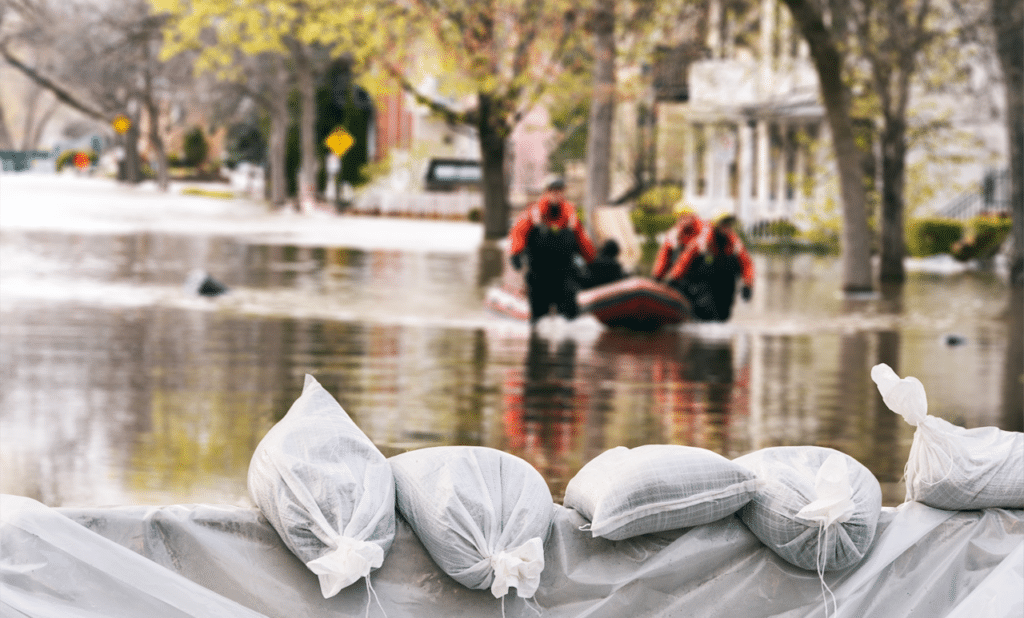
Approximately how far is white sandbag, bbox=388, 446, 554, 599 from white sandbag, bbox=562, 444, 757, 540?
14 centimetres

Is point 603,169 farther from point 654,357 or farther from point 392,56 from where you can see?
point 654,357

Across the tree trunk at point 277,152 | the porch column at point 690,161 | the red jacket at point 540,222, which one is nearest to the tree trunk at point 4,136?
the red jacket at point 540,222

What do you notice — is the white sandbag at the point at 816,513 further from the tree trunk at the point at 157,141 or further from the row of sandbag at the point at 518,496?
the tree trunk at the point at 157,141

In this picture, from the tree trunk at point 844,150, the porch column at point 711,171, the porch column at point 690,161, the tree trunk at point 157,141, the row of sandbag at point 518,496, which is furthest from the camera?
the porch column at point 690,161

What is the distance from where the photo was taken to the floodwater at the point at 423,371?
22.3ft

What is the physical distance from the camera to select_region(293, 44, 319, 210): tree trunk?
38344 mm

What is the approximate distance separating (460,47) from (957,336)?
1580 centimetres

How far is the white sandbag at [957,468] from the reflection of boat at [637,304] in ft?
32.2

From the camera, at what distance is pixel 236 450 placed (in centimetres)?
665

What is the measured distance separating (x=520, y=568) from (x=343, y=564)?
0.39 metres

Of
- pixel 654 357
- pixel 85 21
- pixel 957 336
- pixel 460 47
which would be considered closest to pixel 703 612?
pixel 654 357

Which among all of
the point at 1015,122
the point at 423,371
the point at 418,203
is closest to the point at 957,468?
the point at 423,371

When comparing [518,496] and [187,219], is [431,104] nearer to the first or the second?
[187,219]

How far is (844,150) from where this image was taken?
19344mm
